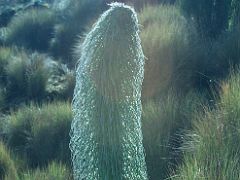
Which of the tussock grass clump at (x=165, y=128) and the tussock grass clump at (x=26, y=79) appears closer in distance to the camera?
the tussock grass clump at (x=165, y=128)

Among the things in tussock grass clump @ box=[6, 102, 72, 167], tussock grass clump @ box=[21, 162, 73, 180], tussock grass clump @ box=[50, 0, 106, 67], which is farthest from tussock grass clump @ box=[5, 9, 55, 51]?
tussock grass clump @ box=[21, 162, 73, 180]

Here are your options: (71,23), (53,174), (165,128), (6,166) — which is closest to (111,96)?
(53,174)

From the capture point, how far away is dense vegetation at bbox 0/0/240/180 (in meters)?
3.94

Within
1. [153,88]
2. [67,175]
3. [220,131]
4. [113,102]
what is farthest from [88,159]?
[153,88]

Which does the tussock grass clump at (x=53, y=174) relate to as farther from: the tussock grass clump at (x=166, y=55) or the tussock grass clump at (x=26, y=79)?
the tussock grass clump at (x=26, y=79)

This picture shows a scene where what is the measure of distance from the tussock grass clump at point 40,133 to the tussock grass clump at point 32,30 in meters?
4.56

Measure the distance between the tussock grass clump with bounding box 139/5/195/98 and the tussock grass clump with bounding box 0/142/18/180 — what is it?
165 cm

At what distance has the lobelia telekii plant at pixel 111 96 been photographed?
183cm

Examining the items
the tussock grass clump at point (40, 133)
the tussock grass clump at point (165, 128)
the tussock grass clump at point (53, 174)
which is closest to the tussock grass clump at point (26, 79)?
the tussock grass clump at point (40, 133)

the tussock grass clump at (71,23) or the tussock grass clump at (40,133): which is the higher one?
the tussock grass clump at (71,23)

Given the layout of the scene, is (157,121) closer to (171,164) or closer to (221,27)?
(171,164)

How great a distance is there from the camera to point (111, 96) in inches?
72.7

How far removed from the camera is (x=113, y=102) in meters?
1.84

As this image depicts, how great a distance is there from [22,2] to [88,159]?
13730 millimetres
